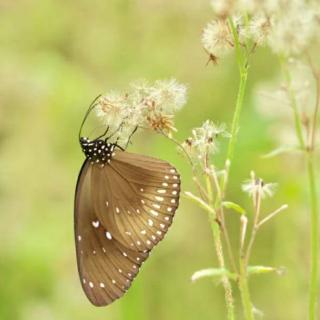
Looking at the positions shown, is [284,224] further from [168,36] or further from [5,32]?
[5,32]

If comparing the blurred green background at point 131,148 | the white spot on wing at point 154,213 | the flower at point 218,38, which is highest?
the blurred green background at point 131,148

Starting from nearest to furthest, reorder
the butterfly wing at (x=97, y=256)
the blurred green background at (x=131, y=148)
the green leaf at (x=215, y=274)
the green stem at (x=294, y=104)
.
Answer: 1. the green leaf at (x=215, y=274)
2. the green stem at (x=294, y=104)
3. the butterfly wing at (x=97, y=256)
4. the blurred green background at (x=131, y=148)

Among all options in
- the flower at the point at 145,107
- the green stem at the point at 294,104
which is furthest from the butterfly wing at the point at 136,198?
the green stem at the point at 294,104

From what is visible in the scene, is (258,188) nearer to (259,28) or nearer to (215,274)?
(215,274)

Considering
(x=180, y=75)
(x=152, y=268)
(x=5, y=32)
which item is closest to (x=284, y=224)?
(x=152, y=268)

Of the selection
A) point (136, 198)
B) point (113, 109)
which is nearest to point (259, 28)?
point (113, 109)

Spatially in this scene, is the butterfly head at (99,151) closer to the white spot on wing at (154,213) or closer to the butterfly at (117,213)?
the butterfly at (117,213)

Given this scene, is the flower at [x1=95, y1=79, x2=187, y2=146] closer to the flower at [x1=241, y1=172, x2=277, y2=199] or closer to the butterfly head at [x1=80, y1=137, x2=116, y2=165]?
the flower at [x1=241, y1=172, x2=277, y2=199]
